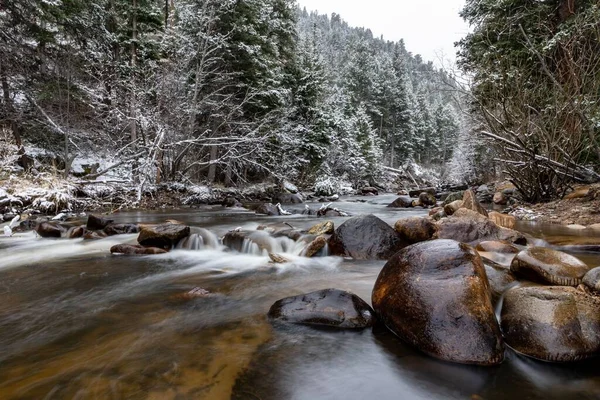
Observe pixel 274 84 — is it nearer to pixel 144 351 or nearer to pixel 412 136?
pixel 144 351

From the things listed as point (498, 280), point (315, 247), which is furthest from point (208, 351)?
point (315, 247)

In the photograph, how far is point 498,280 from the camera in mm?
3926

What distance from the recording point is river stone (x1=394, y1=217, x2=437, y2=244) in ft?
20.2

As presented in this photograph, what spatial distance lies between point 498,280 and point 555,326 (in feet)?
3.95

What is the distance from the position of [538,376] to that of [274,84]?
1707 cm

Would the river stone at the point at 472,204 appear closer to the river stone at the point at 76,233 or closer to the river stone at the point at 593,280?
the river stone at the point at 593,280

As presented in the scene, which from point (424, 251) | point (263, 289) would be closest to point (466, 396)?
point (424, 251)

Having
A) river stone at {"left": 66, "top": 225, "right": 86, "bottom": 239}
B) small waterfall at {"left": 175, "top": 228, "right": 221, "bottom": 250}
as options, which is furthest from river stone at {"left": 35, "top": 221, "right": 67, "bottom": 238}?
small waterfall at {"left": 175, "top": 228, "right": 221, "bottom": 250}

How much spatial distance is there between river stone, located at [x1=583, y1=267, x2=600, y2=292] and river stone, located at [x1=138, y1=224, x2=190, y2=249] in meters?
6.67

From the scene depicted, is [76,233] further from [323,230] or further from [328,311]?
[328,311]

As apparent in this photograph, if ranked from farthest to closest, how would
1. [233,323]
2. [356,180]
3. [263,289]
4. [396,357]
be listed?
[356,180] → [263,289] → [233,323] → [396,357]

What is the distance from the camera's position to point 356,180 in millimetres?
30031

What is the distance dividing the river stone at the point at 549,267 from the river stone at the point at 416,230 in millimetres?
2072

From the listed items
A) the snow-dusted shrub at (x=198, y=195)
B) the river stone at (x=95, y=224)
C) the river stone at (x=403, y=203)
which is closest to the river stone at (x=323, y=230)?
the river stone at (x=95, y=224)
